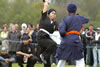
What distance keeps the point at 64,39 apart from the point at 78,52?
1.62 ft

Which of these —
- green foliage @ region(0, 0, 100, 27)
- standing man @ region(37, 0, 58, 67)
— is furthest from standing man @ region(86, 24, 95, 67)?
green foliage @ region(0, 0, 100, 27)

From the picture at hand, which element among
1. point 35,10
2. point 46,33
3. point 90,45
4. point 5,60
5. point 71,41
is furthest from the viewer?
point 35,10

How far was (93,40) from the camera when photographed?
1514 cm

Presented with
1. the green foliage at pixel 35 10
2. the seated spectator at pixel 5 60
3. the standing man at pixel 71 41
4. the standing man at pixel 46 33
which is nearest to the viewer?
the standing man at pixel 71 41

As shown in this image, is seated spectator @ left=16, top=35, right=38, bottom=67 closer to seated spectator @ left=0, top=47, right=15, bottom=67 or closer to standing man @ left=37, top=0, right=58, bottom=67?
seated spectator @ left=0, top=47, right=15, bottom=67

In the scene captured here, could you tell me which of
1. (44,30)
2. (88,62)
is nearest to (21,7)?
(88,62)

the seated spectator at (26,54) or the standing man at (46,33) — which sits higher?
the standing man at (46,33)

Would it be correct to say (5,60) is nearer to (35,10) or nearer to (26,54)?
(26,54)

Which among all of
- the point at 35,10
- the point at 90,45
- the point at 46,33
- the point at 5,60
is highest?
the point at 35,10

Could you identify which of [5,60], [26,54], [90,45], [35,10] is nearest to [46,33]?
[26,54]

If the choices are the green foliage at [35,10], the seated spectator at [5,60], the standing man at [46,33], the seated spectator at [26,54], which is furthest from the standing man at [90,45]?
the green foliage at [35,10]

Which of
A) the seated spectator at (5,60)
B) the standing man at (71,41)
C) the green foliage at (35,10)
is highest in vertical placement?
the green foliage at (35,10)

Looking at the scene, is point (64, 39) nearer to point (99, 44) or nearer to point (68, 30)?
point (68, 30)

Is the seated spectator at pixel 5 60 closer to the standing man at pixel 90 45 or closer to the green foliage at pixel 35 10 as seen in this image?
the standing man at pixel 90 45
